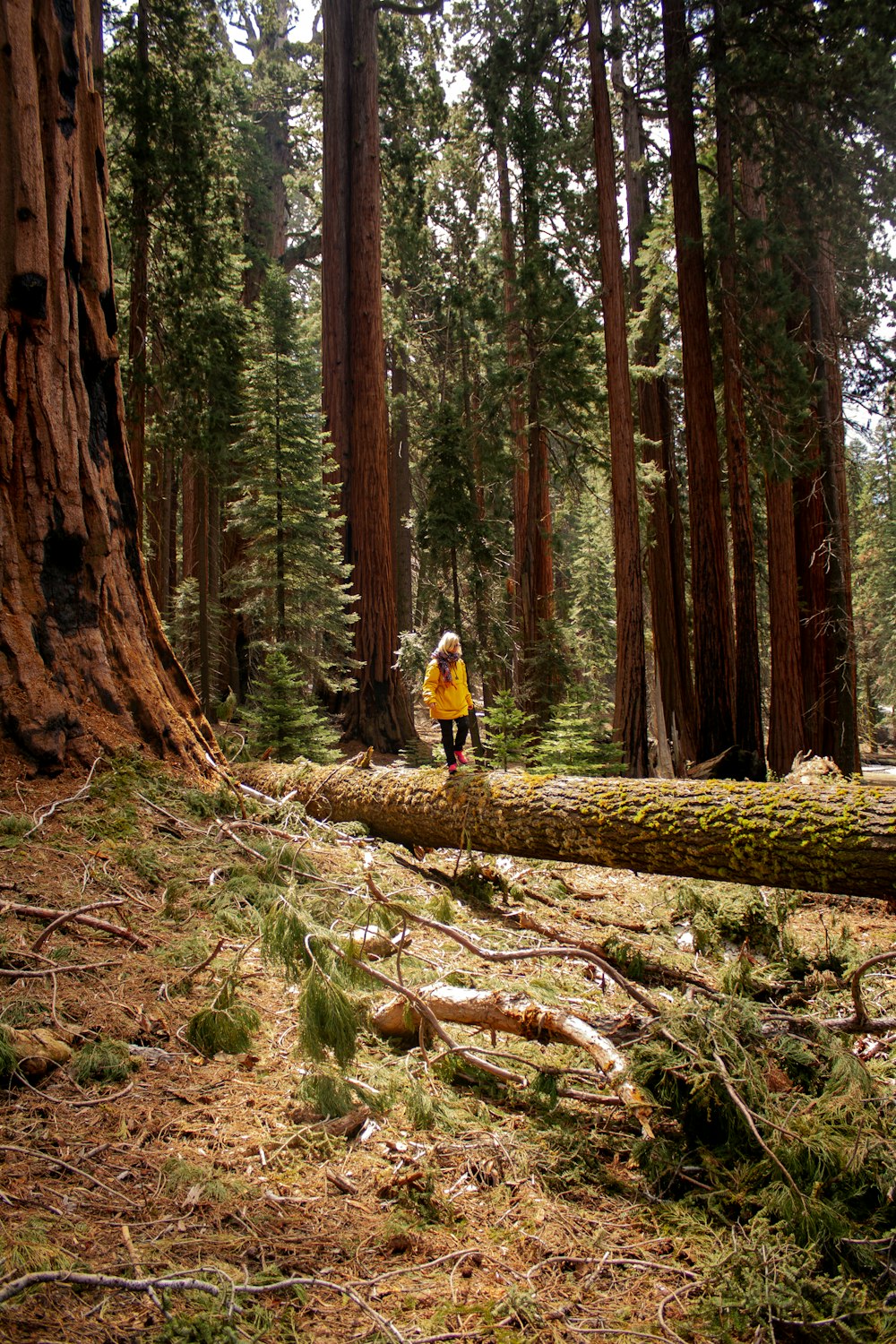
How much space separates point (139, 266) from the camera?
43.4 ft

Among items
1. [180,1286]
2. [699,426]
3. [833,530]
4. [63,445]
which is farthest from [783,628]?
[180,1286]

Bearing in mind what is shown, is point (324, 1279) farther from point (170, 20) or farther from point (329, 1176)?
point (170, 20)

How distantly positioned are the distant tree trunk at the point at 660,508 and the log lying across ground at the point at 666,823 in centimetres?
1003

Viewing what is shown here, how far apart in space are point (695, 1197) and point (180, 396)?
49.0 feet

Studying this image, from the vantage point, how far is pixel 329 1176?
2.72m

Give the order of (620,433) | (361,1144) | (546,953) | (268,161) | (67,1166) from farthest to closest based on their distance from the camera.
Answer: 1. (268,161)
2. (620,433)
3. (546,953)
4. (361,1144)
5. (67,1166)

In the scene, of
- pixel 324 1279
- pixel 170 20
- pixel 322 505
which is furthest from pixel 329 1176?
pixel 170 20

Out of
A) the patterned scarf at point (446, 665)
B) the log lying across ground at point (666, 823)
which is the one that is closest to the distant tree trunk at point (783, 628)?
the patterned scarf at point (446, 665)

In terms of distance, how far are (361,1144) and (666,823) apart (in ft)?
10.3

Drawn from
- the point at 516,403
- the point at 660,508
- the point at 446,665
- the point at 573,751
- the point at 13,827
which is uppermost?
the point at 516,403

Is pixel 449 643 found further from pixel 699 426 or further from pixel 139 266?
pixel 139 266

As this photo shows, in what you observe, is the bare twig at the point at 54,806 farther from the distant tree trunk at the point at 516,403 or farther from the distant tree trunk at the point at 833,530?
the distant tree trunk at the point at 833,530

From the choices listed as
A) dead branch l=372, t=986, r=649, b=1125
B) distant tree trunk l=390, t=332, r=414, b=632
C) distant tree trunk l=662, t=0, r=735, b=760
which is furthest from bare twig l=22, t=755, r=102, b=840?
distant tree trunk l=390, t=332, r=414, b=632

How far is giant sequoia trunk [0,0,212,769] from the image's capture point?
4.89 meters
